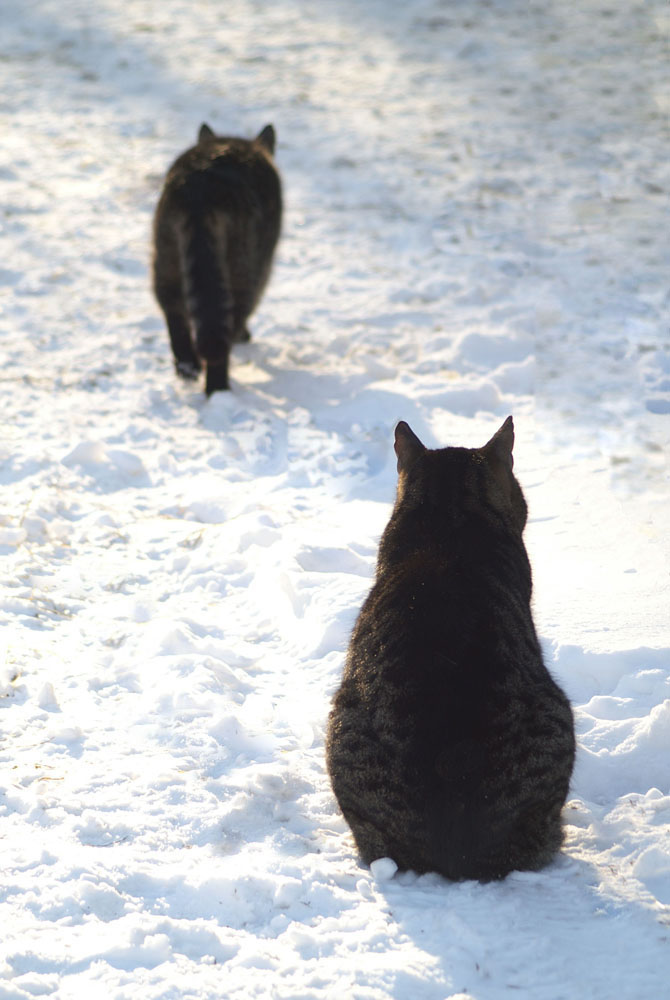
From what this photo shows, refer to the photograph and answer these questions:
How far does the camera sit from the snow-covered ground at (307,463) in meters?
2.96

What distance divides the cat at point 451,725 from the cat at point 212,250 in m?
3.43

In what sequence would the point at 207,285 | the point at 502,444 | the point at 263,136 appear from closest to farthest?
1. the point at 502,444
2. the point at 207,285
3. the point at 263,136

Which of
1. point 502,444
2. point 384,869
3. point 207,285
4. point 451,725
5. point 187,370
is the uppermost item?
point 207,285

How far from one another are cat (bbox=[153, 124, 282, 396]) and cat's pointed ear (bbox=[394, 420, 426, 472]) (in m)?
2.86

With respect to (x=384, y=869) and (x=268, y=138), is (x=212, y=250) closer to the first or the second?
(x=268, y=138)

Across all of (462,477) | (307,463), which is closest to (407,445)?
(462,477)

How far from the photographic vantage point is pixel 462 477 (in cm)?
381

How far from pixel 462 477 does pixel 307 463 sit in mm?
2337

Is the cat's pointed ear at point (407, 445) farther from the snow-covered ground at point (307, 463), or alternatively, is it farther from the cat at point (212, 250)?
the cat at point (212, 250)

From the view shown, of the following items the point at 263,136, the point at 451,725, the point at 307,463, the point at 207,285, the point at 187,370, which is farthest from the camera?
the point at 263,136

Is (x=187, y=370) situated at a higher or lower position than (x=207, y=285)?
lower

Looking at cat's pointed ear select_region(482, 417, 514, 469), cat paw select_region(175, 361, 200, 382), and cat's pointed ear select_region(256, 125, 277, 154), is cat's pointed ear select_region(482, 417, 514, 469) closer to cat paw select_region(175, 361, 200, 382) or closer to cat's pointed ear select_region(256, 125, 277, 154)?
cat paw select_region(175, 361, 200, 382)

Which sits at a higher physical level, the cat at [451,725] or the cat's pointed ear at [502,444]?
the cat's pointed ear at [502,444]

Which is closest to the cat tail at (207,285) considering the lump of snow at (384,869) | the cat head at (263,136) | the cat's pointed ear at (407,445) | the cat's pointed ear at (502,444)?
the cat head at (263,136)
